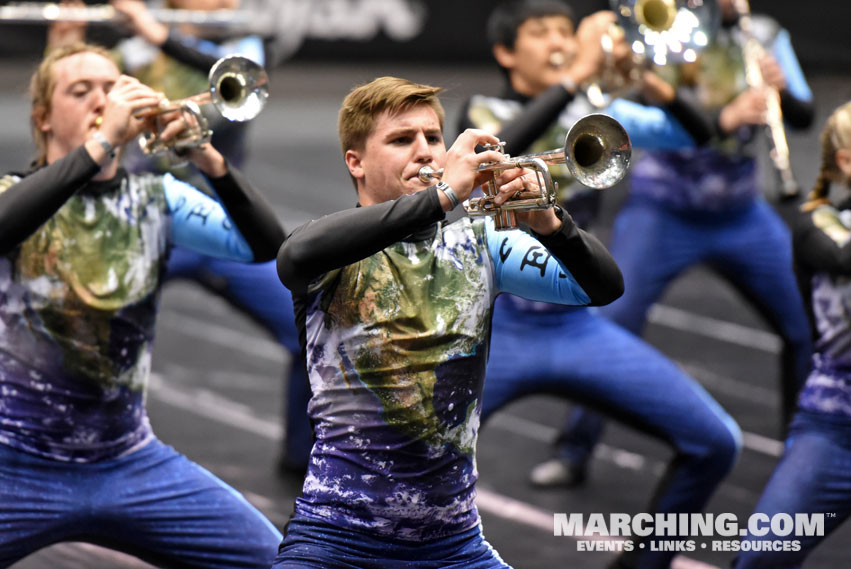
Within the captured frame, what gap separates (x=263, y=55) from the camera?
7.06 metres

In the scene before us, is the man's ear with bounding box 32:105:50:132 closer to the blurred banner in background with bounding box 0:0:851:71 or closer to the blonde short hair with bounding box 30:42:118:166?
the blonde short hair with bounding box 30:42:118:166

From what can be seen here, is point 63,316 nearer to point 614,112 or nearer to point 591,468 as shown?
point 614,112

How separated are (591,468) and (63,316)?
3261 mm

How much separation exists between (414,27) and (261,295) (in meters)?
9.09

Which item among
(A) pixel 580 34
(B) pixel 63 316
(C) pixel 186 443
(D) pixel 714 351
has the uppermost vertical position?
(A) pixel 580 34

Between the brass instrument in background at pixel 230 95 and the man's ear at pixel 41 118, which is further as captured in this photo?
the man's ear at pixel 41 118

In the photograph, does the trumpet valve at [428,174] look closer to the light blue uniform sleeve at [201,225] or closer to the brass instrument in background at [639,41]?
the light blue uniform sleeve at [201,225]

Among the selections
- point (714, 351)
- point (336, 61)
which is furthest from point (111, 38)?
point (336, 61)

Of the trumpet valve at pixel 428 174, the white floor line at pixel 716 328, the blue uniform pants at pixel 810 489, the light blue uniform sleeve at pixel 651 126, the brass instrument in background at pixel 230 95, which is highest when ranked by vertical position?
the brass instrument in background at pixel 230 95

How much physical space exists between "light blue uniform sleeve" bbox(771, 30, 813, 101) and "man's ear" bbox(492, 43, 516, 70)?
155 centimetres

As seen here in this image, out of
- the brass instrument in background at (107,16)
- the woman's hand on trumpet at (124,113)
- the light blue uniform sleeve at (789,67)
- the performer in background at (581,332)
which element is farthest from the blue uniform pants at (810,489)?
the brass instrument in background at (107,16)

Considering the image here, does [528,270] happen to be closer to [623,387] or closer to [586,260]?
[586,260]

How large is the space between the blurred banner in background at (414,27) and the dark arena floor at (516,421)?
3.01 meters

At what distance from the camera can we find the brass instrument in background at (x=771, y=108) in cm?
618
